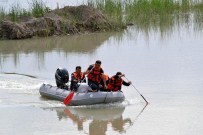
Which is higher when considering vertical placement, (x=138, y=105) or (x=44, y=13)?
(x=44, y=13)

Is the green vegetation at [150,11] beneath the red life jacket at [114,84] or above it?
above

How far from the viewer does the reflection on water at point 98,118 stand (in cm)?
1153

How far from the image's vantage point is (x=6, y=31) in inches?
1133

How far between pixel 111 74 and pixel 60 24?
12644mm

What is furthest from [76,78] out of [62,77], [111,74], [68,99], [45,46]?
[45,46]

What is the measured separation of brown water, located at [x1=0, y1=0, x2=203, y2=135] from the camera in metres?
11.7

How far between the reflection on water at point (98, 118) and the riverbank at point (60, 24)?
15.7m

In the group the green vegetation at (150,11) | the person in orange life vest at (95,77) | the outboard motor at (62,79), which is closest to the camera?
the person in orange life vest at (95,77)

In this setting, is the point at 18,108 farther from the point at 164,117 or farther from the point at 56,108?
the point at 164,117

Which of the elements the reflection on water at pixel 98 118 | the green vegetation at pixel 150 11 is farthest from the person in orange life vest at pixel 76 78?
the green vegetation at pixel 150 11

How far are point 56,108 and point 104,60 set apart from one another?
7.09 meters

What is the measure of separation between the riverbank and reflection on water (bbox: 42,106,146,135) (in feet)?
51.5

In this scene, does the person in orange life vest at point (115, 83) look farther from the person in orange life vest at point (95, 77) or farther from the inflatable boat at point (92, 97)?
the inflatable boat at point (92, 97)

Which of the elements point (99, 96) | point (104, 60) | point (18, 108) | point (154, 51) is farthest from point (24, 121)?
point (154, 51)
